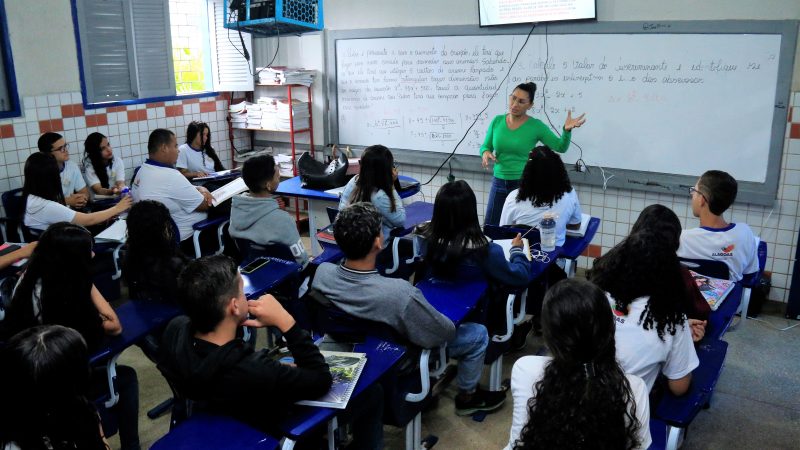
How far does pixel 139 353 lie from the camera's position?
3.96 meters

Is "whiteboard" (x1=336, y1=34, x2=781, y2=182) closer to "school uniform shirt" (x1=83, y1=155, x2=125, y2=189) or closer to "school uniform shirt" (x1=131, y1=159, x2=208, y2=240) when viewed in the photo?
"school uniform shirt" (x1=83, y1=155, x2=125, y2=189)

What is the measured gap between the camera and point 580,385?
1.54 metres

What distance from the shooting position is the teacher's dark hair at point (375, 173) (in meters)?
3.80

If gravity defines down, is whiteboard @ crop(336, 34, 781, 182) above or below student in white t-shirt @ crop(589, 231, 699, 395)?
above

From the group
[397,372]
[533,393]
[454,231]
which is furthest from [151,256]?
[533,393]

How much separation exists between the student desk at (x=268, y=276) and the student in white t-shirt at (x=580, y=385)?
1.65 metres

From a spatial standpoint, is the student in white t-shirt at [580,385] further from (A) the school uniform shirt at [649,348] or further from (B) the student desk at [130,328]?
(B) the student desk at [130,328]

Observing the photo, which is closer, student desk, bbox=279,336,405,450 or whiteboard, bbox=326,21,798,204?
student desk, bbox=279,336,405,450

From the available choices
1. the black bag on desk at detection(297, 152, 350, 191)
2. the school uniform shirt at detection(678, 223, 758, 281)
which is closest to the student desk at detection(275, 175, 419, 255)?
the black bag on desk at detection(297, 152, 350, 191)

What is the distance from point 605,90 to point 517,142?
855mm

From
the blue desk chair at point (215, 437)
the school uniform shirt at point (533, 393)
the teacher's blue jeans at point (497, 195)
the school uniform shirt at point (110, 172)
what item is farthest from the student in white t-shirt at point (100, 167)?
the school uniform shirt at point (533, 393)

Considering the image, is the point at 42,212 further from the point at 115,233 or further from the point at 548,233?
the point at 548,233

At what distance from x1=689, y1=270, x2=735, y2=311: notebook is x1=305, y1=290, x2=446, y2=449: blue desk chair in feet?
3.97

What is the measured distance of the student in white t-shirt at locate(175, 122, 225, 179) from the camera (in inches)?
218
